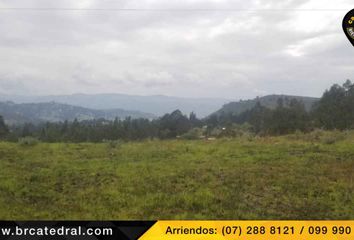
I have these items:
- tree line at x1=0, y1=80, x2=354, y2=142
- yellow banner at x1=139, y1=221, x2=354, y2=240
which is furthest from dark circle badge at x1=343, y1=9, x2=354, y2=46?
tree line at x1=0, y1=80, x2=354, y2=142

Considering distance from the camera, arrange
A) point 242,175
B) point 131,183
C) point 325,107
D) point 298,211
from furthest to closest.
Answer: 1. point 325,107
2. point 242,175
3. point 131,183
4. point 298,211

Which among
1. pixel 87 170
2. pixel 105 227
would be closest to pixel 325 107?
pixel 87 170

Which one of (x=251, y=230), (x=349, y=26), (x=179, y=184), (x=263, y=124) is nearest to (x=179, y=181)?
(x=179, y=184)

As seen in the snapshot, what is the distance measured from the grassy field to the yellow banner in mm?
849

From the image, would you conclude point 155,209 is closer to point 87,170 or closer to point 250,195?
point 250,195

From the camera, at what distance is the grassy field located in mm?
7730

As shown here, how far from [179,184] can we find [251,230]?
3722mm

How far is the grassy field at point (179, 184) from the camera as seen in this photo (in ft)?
25.4

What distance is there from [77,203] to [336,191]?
230 inches

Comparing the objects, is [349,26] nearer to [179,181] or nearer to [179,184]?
[179,184]

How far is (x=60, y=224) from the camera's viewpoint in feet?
22.0

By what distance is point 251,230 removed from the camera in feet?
20.7

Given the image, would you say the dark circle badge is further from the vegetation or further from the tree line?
the tree line

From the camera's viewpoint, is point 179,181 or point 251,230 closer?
point 251,230
